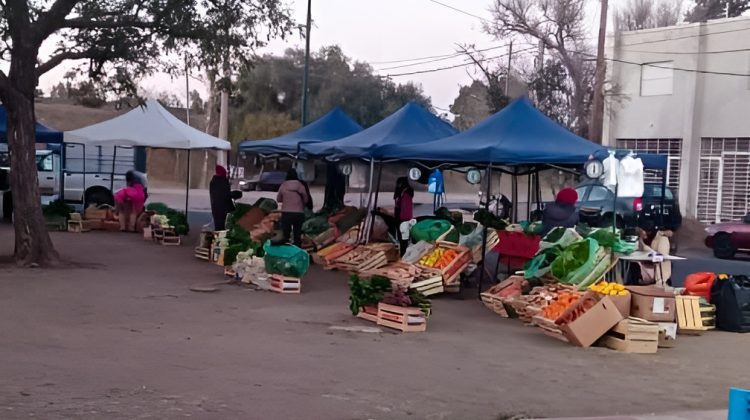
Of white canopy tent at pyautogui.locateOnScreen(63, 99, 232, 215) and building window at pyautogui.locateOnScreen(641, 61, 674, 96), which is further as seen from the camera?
building window at pyautogui.locateOnScreen(641, 61, 674, 96)

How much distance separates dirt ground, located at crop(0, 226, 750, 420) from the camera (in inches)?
287

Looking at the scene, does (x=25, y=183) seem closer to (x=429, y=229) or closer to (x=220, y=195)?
(x=220, y=195)

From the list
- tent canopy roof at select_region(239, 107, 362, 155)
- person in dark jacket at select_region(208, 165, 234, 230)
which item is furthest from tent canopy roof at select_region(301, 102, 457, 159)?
person in dark jacket at select_region(208, 165, 234, 230)

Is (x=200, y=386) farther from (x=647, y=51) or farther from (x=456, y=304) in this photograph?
(x=647, y=51)

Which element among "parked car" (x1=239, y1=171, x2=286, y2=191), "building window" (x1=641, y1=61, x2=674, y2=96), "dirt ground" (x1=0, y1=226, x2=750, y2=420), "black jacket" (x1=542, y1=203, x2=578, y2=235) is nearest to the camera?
"dirt ground" (x1=0, y1=226, x2=750, y2=420)

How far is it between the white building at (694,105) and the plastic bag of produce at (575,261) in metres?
19.6

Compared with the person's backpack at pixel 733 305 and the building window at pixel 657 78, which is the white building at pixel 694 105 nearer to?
the building window at pixel 657 78

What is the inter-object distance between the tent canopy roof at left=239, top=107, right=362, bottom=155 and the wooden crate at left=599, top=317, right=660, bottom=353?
33.5 ft

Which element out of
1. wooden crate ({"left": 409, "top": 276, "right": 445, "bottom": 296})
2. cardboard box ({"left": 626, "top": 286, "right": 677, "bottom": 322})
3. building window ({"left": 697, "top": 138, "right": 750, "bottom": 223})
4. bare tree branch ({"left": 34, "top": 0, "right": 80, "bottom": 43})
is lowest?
wooden crate ({"left": 409, "top": 276, "right": 445, "bottom": 296})

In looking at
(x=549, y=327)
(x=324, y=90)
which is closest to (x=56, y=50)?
(x=549, y=327)

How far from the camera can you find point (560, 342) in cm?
1074

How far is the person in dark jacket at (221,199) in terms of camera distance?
62.2 ft

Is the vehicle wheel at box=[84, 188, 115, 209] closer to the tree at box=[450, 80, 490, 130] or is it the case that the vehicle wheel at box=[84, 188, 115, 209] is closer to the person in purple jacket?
the person in purple jacket

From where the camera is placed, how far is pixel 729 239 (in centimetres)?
2288
